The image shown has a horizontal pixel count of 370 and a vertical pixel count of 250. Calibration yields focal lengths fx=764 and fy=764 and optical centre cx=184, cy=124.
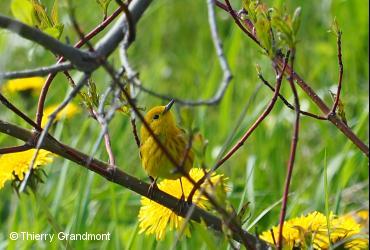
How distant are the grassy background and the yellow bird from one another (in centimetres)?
22

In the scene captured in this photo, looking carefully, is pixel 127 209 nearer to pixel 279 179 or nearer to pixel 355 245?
pixel 279 179

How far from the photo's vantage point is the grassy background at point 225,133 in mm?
2949

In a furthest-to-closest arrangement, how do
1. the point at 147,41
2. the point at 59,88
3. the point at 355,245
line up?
the point at 147,41
the point at 59,88
the point at 355,245

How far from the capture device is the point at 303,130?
391 centimetres

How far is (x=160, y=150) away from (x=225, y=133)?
1.55 metres

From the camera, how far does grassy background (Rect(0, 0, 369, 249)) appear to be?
2.95 metres

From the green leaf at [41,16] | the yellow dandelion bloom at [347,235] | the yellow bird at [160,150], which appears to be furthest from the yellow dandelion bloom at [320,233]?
the green leaf at [41,16]

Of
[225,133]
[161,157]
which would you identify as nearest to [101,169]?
[161,157]

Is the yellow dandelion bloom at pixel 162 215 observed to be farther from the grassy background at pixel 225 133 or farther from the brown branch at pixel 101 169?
the grassy background at pixel 225 133

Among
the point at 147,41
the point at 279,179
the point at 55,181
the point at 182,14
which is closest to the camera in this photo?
the point at 279,179

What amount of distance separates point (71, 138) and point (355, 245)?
222cm

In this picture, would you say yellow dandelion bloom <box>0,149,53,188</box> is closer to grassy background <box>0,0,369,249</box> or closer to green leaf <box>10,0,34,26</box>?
grassy background <box>0,0,369,249</box>

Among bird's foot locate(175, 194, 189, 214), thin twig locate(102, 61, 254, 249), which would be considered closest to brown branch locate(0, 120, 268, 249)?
bird's foot locate(175, 194, 189, 214)

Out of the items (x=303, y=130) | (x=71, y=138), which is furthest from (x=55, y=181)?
(x=303, y=130)
